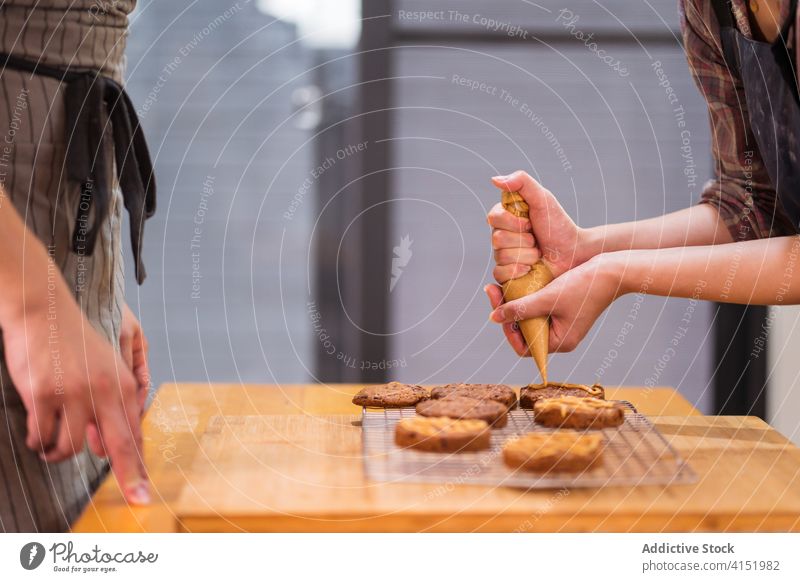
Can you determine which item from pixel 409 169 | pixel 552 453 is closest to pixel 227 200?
pixel 409 169

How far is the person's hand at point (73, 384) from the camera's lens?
677 mm

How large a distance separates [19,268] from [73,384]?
10 centimetres

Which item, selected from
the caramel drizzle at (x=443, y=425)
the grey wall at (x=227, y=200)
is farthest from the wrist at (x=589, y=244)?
the grey wall at (x=227, y=200)

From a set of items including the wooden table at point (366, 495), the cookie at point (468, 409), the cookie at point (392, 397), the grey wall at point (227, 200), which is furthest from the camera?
the grey wall at point (227, 200)

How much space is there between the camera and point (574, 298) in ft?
2.74

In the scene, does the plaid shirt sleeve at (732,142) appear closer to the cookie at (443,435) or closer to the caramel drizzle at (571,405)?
the caramel drizzle at (571,405)

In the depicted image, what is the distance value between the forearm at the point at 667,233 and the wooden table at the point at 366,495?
0.70 feet

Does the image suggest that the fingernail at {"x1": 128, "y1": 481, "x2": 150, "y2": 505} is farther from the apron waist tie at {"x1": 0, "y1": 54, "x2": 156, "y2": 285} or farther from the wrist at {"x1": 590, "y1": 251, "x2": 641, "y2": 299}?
the wrist at {"x1": 590, "y1": 251, "x2": 641, "y2": 299}

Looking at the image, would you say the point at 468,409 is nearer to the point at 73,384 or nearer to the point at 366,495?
the point at 366,495

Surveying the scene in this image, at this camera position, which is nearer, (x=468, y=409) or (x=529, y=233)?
(x=468, y=409)

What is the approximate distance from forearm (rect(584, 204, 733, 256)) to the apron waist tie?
1.48ft

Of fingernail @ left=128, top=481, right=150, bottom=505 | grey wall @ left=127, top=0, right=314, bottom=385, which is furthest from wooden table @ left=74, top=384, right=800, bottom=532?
grey wall @ left=127, top=0, right=314, bottom=385

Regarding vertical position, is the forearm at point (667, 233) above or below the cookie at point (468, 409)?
above
